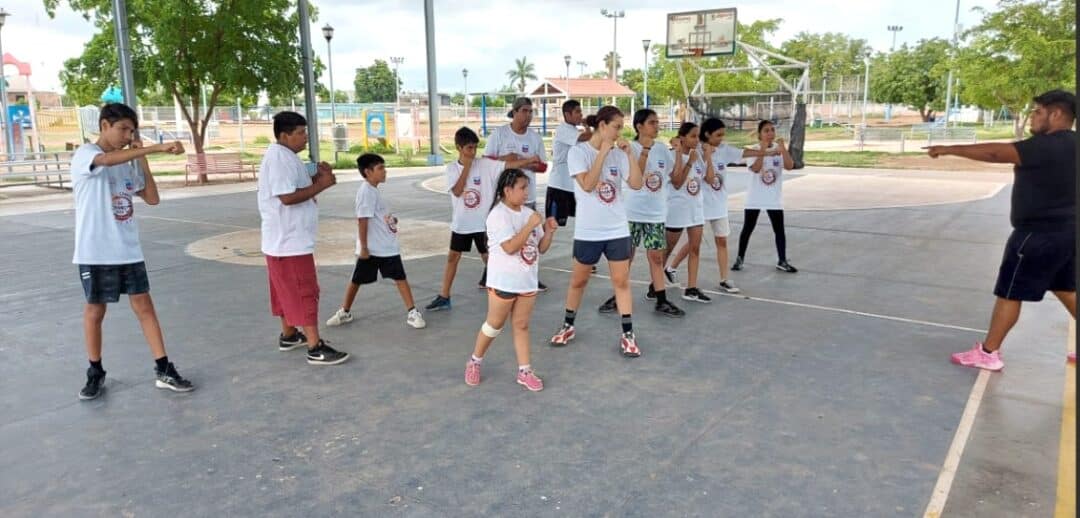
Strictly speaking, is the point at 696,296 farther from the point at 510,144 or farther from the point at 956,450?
the point at 956,450

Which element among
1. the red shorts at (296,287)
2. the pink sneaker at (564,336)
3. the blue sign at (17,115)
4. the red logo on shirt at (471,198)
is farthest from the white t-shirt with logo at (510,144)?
the blue sign at (17,115)

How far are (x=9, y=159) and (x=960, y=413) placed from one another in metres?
23.1

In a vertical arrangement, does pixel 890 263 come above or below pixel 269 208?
below

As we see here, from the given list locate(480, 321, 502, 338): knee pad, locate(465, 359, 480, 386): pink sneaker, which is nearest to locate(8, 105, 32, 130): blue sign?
locate(465, 359, 480, 386): pink sneaker

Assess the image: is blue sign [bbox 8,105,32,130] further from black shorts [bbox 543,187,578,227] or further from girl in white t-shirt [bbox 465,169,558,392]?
girl in white t-shirt [bbox 465,169,558,392]

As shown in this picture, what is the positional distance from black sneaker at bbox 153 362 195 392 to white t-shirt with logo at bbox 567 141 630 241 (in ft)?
8.59

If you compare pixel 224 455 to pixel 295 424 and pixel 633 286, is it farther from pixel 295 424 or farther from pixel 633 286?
pixel 633 286

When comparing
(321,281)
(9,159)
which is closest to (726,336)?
(321,281)

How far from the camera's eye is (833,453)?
3.65 m

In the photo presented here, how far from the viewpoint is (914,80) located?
2121 inches

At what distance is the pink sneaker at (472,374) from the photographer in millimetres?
4621

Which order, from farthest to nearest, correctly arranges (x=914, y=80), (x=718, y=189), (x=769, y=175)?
1. (x=914, y=80)
2. (x=769, y=175)
3. (x=718, y=189)

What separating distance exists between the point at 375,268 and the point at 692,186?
2702mm

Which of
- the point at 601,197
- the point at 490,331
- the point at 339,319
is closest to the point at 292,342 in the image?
the point at 339,319
